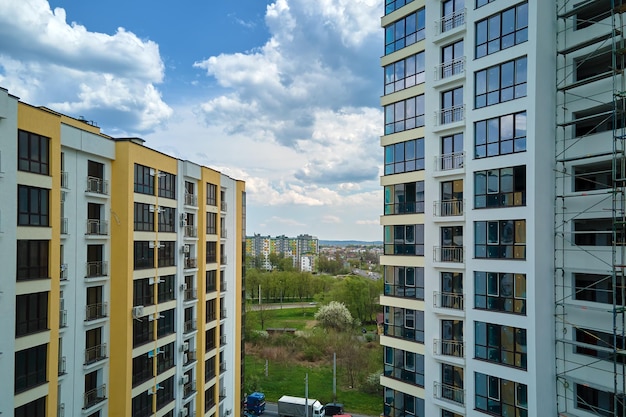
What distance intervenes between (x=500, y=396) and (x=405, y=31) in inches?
535

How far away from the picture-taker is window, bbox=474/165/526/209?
46.4 feet

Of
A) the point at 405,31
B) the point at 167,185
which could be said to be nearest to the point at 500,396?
the point at 405,31

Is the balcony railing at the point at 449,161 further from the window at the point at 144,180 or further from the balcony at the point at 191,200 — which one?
the balcony at the point at 191,200

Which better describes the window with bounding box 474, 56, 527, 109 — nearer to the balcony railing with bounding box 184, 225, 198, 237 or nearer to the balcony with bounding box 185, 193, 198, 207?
the balcony with bounding box 185, 193, 198, 207

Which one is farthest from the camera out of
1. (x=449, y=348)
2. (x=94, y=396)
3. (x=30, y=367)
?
(x=94, y=396)

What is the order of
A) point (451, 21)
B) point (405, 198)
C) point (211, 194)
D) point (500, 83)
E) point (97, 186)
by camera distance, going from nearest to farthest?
point (500, 83)
point (451, 21)
point (97, 186)
point (405, 198)
point (211, 194)

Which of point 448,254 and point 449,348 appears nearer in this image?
point 449,348

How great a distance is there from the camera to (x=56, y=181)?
13992 millimetres

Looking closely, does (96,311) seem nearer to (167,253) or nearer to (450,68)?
(167,253)

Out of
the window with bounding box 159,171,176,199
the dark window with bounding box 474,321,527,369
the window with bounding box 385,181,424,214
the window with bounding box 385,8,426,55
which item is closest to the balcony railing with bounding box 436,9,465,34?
the window with bounding box 385,8,426,55

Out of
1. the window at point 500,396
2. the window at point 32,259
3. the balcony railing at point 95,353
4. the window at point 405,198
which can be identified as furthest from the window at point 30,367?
the window at point 500,396

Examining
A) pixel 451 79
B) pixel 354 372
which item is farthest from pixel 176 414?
pixel 354 372

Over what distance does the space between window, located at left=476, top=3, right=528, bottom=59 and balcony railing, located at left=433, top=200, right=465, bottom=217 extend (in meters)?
5.01

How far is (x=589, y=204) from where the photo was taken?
13.7 m
